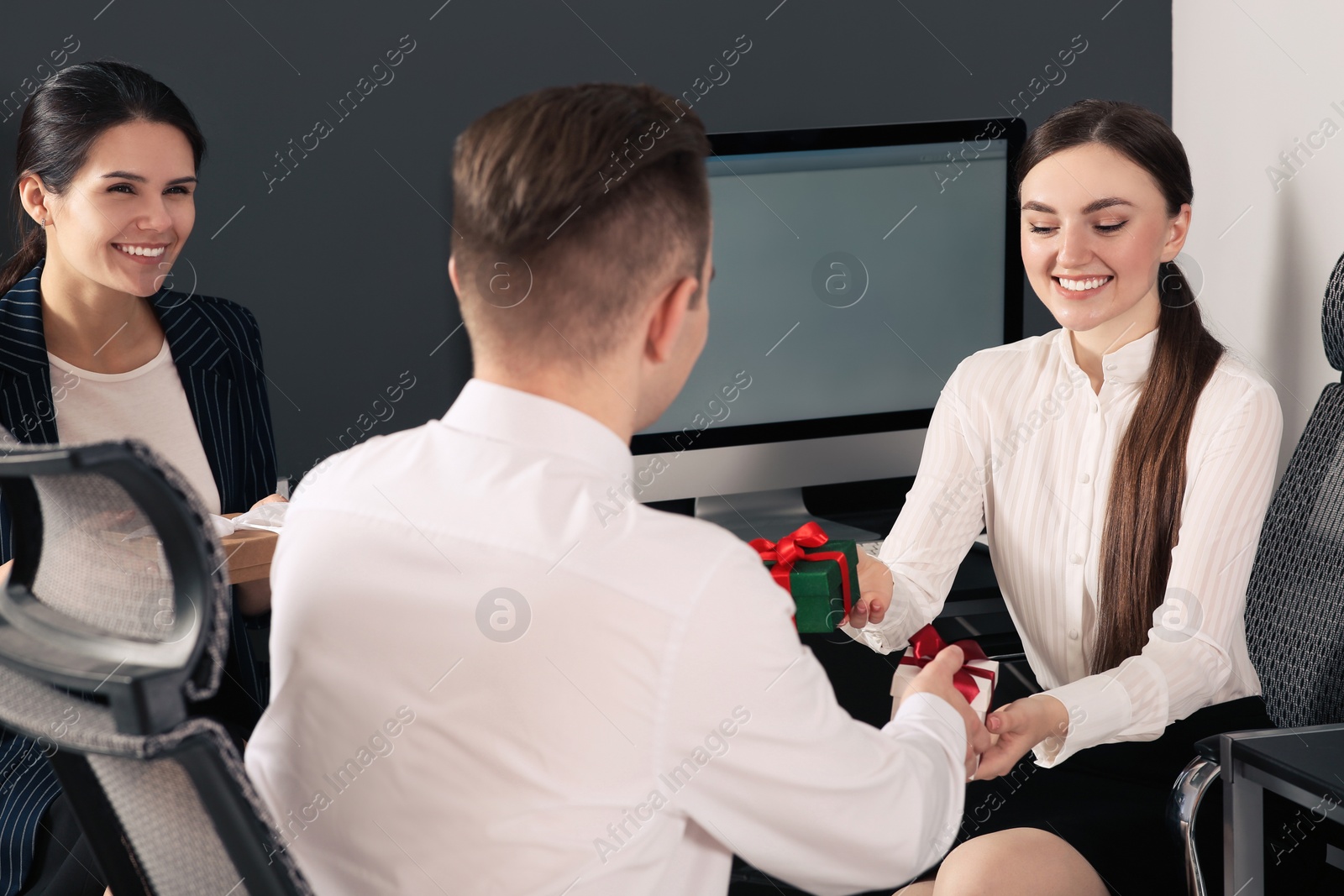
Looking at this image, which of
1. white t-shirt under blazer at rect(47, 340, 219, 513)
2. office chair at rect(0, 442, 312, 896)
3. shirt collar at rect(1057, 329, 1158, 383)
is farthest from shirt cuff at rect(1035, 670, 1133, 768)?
white t-shirt under blazer at rect(47, 340, 219, 513)

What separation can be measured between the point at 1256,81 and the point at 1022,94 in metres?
0.54

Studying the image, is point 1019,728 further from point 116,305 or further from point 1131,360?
point 116,305

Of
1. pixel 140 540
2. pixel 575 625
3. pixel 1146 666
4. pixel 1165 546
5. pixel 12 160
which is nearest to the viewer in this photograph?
pixel 140 540

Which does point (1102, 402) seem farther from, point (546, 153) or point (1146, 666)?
point (546, 153)

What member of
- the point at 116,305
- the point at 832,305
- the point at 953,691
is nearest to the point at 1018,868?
the point at 953,691

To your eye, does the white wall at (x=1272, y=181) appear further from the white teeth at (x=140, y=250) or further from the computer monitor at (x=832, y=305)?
the white teeth at (x=140, y=250)

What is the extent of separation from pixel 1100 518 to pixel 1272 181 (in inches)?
31.7

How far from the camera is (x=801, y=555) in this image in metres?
1.39

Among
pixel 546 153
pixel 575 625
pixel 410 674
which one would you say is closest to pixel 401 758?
pixel 410 674

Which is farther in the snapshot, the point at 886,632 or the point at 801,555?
the point at 886,632

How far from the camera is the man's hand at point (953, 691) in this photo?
1.14 meters

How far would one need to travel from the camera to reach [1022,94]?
2525 mm

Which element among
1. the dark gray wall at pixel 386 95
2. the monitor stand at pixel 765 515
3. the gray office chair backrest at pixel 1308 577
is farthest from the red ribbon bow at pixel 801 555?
the dark gray wall at pixel 386 95

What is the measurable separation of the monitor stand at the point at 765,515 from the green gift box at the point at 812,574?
0.73m
